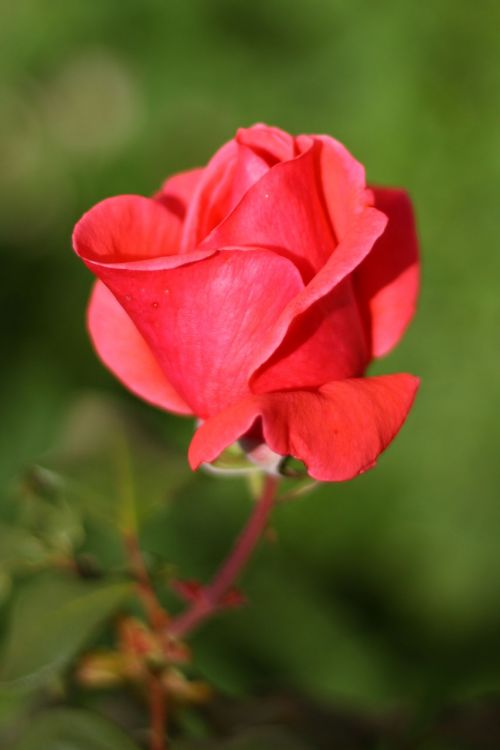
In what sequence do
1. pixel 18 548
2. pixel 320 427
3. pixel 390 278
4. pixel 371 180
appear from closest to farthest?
1. pixel 320 427
2. pixel 390 278
3. pixel 18 548
4. pixel 371 180

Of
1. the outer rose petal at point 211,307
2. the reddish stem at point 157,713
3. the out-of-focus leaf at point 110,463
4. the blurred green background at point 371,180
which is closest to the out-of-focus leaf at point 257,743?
the reddish stem at point 157,713

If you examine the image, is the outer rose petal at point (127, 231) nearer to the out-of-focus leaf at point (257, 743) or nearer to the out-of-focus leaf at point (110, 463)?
the out-of-focus leaf at point (110, 463)

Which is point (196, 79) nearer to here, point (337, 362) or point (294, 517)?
point (294, 517)

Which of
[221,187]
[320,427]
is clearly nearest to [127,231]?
[221,187]

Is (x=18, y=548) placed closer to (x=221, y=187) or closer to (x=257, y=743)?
(x=257, y=743)

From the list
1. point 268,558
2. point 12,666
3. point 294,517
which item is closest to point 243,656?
point 268,558
